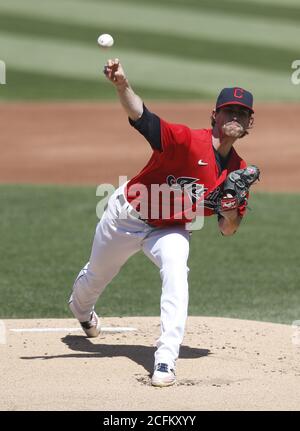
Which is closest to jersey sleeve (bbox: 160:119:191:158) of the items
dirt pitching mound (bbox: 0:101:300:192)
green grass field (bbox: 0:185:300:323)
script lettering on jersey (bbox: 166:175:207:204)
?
script lettering on jersey (bbox: 166:175:207:204)

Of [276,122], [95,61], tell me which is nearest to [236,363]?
[276,122]

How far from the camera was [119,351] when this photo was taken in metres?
7.21

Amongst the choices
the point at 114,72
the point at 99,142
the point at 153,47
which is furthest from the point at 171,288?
the point at 153,47

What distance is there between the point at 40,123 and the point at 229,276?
960cm

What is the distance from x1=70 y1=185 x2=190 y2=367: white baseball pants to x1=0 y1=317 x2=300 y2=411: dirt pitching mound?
281mm

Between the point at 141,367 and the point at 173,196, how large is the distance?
44.4 inches

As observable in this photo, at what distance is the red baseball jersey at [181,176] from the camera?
6379 millimetres

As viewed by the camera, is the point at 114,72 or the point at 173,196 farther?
the point at 173,196

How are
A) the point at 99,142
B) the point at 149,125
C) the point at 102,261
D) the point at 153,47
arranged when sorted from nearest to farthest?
the point at 149,125
the point at 102,261
the point at 99,142
the point at 153,47

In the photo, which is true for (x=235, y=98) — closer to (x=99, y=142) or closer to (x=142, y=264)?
(x=142, y=264)

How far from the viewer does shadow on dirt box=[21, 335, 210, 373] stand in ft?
22.9

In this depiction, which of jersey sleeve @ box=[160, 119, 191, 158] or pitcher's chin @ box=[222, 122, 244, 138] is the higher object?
pitcher's chin @ box=[222, 122, 244, 138]

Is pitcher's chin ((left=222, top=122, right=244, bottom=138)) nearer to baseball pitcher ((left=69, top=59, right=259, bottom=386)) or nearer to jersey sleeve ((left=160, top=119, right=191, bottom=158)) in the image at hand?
baseball pitcher ((left=69, top=59, right=259, bottom=386))

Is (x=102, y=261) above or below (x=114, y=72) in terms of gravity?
below
